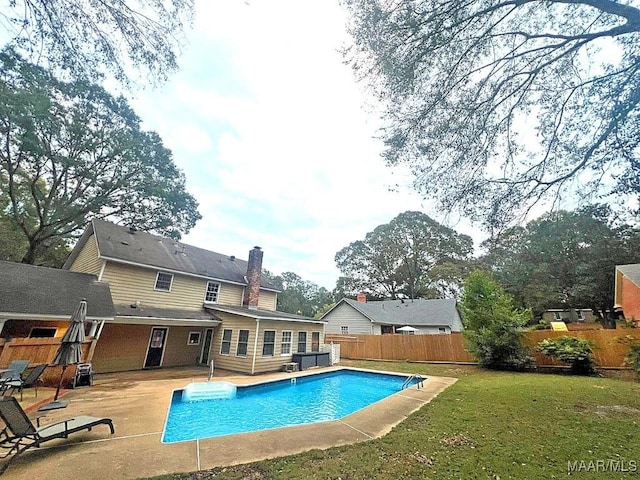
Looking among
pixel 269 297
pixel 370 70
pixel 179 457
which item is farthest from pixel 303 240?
pixel 179 457

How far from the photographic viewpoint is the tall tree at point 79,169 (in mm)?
12922

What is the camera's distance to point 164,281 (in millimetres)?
13602

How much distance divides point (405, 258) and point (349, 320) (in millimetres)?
17364

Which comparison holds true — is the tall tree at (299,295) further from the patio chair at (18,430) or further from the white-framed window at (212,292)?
the patio chair at (18,430)

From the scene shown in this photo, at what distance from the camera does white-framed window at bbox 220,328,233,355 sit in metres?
12.9

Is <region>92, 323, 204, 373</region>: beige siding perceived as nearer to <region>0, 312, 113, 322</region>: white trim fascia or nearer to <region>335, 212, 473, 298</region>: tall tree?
<region>0, 312, 113, 322</region>: white trim fascia

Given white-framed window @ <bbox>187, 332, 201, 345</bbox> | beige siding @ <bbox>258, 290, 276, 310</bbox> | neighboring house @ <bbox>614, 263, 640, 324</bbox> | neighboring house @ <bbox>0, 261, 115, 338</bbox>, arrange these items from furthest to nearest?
1. beige siding @ <bbox>258, 290, 276, 310</bbox>
2. neighboring house @ <bbox>614, 263, 640, 324</bbox>
3. white-framed window @ <bbox>187, 332, 201, 345</bbox>
4. neighboring house @ <bbox>0, 261, 115, 338</bbox>

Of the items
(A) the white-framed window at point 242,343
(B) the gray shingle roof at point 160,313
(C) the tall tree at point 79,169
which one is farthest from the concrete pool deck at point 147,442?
(C) the tall tree at point 79,169

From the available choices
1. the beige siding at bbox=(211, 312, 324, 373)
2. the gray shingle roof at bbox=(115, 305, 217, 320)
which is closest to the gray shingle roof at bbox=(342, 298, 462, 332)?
the beige siding at bbox=(211, 312, 324, 373)

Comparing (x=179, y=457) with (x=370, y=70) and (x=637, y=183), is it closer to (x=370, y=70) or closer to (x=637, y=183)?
(x=370, y=70)

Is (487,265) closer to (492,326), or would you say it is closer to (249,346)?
(492,326)

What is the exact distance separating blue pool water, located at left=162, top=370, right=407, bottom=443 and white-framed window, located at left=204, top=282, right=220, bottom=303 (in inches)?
268

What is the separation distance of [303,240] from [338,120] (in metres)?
25.5

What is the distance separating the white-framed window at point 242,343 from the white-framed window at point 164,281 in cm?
439
